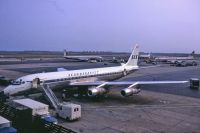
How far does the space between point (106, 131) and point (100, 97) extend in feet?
49.4

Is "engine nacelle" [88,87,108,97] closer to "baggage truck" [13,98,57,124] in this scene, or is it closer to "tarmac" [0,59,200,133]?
"tarmac" [0,59,200,133]

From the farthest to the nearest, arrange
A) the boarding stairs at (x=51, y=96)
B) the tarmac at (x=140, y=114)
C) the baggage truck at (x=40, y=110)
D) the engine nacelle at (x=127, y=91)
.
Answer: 1. the engine nacelle at (x=127, y=91)
2. the boarding stairs at (x=51, y=96)
3. the tarmac at (x=140, y=114)
4. the baggage truck at (x=40, y=110)

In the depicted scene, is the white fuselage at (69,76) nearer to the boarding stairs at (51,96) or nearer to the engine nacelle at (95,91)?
the boarding stairs at (51,96)

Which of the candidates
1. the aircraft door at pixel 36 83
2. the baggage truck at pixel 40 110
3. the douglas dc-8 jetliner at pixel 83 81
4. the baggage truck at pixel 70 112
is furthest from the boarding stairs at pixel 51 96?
the baggage truck at pixel 40 110

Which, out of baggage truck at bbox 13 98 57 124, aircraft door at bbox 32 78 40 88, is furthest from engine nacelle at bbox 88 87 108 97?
baggage truck at bbox 13 98 57 124

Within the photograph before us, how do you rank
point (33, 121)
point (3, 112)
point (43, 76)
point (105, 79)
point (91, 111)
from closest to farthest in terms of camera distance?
point (33, 121) < point (3, 112) < point (91, 111) < point (43, 76) < point (105, 79)

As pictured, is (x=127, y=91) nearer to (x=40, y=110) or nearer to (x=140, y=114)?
(x=140, y=114)

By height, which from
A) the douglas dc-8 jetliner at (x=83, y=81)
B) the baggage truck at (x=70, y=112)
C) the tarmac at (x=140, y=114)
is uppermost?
the douglas dc-8 jetliner at (x=83, y=81)

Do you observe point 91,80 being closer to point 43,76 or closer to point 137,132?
point 43,76

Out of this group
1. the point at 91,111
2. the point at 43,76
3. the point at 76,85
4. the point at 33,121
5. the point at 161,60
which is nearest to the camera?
the point at 33,121

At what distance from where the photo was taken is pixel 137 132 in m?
23.0

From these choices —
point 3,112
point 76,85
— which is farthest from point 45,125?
point 76,85

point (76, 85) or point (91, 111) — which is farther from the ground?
point (76, 85)

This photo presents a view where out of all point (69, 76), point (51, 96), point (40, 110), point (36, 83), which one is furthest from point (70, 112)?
point (69, 76)
